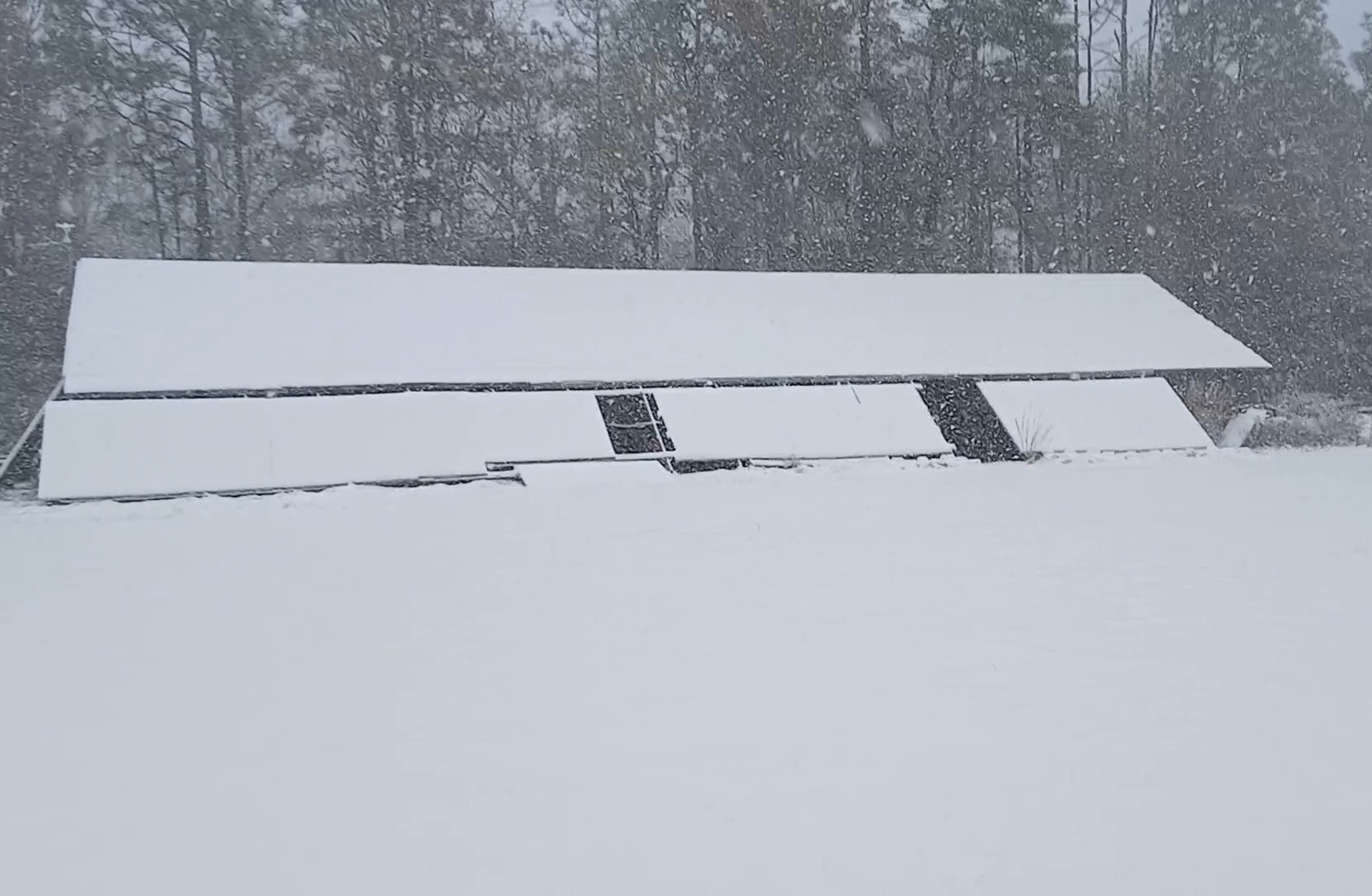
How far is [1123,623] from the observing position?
5707mm

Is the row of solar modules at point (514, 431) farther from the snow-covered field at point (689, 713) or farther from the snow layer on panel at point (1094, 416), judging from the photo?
the snow-covered field at point (689, 713)

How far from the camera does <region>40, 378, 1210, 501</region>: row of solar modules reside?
10.3 meters

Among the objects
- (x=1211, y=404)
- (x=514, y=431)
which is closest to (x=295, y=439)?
(x=514, y=431)

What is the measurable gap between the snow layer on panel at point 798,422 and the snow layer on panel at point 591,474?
539 mm

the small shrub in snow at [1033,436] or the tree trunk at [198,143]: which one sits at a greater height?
the tree trunk at [198,143]

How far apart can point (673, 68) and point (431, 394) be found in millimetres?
12270

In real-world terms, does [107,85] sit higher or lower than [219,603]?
higher

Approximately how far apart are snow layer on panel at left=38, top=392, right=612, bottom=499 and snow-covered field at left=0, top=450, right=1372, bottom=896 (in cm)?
176

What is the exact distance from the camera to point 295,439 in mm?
10898

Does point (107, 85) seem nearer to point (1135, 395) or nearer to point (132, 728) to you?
point (1135, 395)

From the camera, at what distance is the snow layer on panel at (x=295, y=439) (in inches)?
399

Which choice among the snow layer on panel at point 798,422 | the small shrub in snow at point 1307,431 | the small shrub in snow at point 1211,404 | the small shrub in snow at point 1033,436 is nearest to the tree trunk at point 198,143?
the snow layer on panel at point 798,422

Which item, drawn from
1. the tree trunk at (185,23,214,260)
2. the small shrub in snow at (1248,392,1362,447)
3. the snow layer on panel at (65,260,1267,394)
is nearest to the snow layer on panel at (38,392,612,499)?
the snow layer on panel at (65,260,1267,394)

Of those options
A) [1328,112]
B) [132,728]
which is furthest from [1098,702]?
[1328,112]
